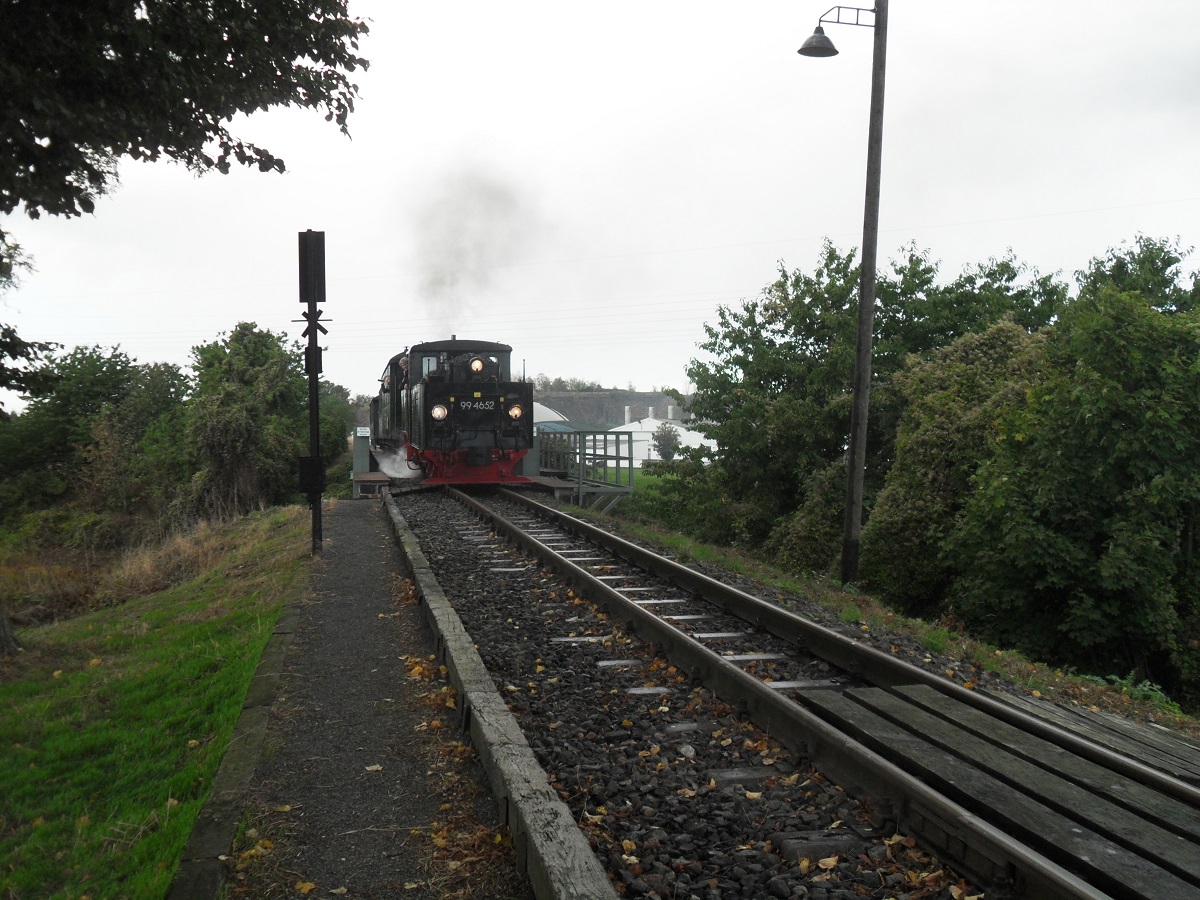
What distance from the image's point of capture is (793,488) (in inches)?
909

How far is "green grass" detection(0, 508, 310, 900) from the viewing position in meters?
3.84

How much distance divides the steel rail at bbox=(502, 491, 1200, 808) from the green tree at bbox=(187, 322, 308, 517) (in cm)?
2301

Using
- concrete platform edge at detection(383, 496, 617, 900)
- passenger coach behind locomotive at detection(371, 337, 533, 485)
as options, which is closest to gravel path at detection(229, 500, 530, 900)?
concrete platform edge at detection(383, 496, 617, 900)

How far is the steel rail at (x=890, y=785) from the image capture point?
2984 mm

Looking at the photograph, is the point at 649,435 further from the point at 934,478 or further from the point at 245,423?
the point at 934,478

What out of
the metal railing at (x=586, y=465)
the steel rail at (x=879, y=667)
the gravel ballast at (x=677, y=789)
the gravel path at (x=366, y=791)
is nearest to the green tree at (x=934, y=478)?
the metal railing at (x=586, y=465)

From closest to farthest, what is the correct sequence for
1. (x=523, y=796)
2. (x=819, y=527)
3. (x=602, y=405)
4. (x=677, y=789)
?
(x=523, y=796), (x=677, y=789), (x=819, y=527), (x=602, y=405)

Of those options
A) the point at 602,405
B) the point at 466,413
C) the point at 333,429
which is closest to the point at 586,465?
the point at 466,413

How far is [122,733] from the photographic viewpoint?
5.74 metres

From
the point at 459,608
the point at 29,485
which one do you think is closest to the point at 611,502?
the point at 459,608

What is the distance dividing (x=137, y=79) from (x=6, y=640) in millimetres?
5282

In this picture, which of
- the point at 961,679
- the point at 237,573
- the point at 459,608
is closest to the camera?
the point at 961,679

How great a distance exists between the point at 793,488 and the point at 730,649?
17069 millimetres

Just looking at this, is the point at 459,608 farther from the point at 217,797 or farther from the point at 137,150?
the point at 137,150
